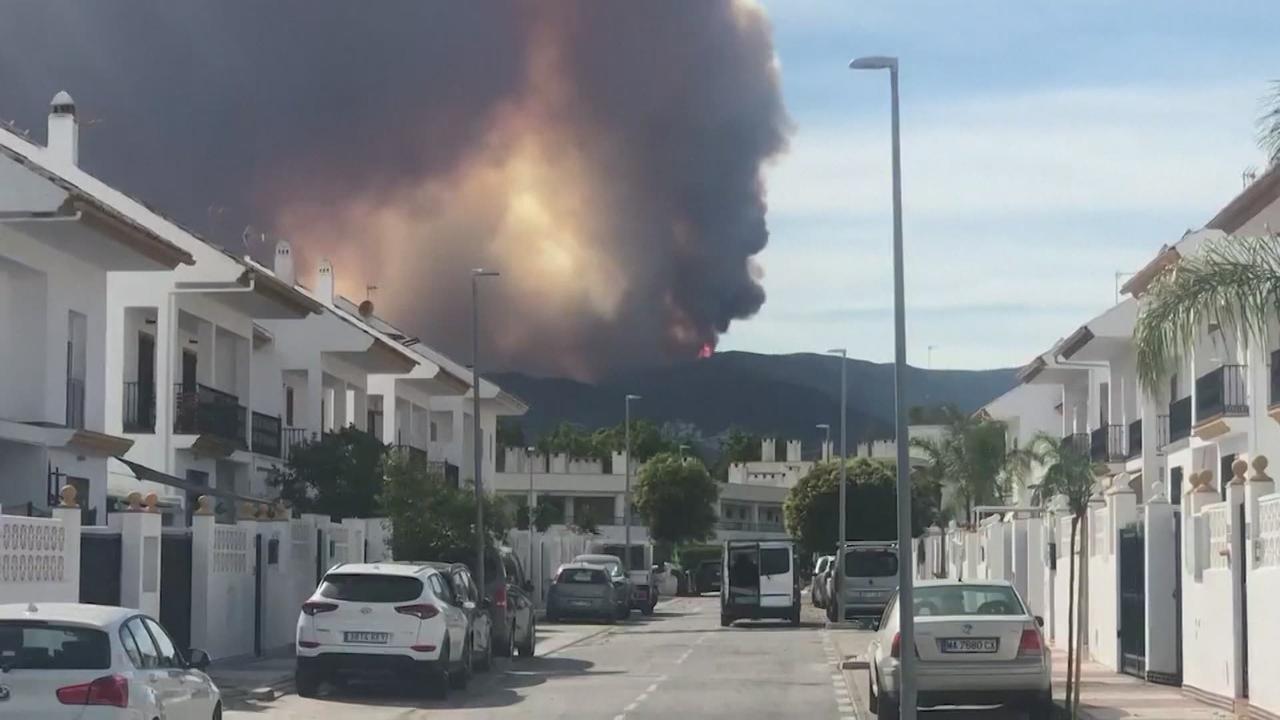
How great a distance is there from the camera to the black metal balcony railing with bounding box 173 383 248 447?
136 ft

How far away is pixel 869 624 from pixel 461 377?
23253mm

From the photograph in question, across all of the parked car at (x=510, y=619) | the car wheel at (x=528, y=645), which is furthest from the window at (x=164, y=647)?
the car wheel at (x=528, y=645)

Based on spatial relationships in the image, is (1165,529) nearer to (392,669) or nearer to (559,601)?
(392,669)

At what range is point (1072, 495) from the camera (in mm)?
23891

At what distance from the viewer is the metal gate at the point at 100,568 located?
25031mm

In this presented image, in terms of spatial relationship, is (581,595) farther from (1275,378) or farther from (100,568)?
(100,568)

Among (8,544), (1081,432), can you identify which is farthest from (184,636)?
(1081,432)

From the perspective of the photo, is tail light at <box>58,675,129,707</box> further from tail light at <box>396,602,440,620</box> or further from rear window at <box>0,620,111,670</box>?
tail light at <box>396,602,440,620</box>

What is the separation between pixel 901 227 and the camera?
21.1 meters

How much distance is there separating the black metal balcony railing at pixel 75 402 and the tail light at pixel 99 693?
20231 millimetres

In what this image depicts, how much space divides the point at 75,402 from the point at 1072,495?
17.5 meters

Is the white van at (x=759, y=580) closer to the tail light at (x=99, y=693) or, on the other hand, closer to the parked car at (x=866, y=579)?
the parked car at (x=866, y=579)

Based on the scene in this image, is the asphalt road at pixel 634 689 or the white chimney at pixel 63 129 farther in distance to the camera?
the white chimney at pixel 63 129

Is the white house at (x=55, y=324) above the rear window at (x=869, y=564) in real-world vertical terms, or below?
above
